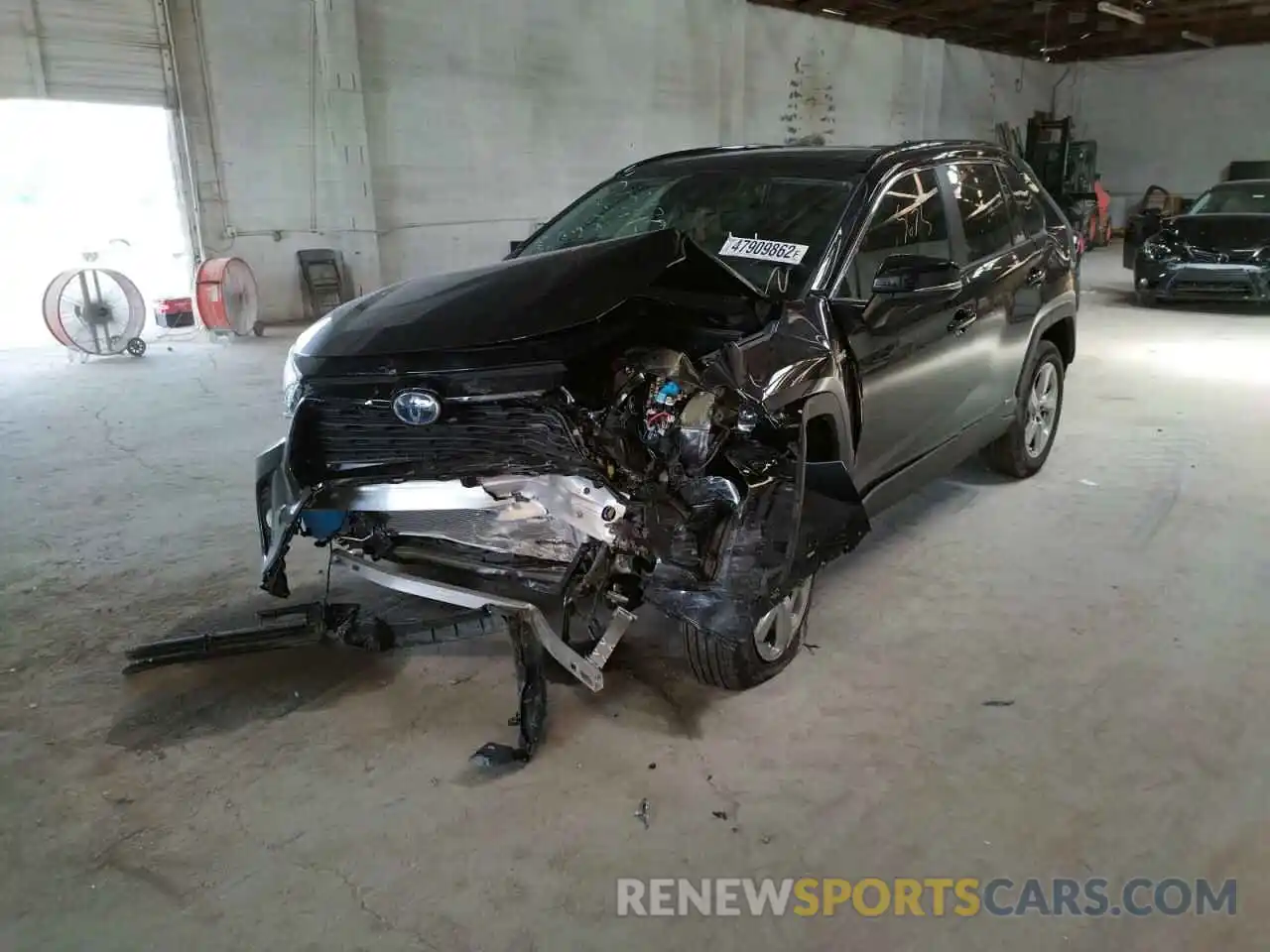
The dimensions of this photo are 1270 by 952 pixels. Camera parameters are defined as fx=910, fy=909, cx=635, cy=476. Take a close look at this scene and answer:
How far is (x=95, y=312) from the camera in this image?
792cm

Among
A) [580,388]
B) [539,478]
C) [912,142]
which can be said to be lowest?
[539,478]

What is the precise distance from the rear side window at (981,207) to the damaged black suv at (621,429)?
705 millimetres

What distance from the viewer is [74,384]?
7133mm

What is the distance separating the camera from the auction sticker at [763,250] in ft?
9.98

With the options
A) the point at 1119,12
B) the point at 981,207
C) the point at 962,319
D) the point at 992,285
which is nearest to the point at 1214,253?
the point at 1119,12

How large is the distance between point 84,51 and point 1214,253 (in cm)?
1135

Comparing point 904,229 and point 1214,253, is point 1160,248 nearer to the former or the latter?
point 1214,253

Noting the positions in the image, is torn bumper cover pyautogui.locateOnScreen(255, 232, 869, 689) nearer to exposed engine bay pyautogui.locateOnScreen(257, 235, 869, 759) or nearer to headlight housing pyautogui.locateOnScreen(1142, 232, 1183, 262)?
exposed engine bay pyautogui.locateOnScreen(257, 235, 869, 759)

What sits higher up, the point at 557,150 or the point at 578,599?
the point at 557,150

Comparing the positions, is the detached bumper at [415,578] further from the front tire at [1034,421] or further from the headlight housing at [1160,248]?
the headlight housing at [1160,248]

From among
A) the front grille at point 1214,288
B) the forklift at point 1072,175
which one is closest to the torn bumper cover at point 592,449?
the front grille at point 1214,288

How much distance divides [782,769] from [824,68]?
15556 mm

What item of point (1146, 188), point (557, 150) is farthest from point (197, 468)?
point (1146, 188)

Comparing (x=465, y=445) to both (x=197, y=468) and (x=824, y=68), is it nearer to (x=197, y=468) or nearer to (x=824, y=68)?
(x=197, y=468)
